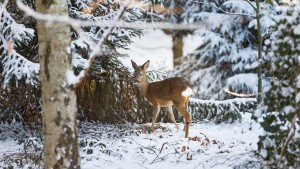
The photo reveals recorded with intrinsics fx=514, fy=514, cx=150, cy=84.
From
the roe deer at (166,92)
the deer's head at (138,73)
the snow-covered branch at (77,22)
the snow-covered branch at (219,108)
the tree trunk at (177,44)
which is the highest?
the tree trunk at (177,44)

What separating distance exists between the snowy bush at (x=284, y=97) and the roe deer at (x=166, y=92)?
305 cm

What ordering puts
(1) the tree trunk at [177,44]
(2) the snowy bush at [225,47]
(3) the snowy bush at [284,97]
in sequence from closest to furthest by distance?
(3) the snowy bush at [284,97] < (2) the snowy bush at [225,47] < (1) the tree trunk at [177,44]

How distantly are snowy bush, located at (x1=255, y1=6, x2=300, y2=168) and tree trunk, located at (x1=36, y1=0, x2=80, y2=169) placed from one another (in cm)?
179

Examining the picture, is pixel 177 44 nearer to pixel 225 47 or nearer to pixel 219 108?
pixel 225 47

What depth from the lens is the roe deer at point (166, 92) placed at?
323 inches

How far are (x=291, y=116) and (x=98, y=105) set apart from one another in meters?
4.77

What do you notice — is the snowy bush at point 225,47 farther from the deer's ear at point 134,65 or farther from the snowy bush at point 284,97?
the snowy bush at point 284,97

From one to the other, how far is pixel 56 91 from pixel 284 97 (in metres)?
2.10

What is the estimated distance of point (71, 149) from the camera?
4879mm

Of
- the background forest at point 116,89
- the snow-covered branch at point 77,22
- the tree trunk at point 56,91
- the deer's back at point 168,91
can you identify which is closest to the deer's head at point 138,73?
the deer's back at point 168,91

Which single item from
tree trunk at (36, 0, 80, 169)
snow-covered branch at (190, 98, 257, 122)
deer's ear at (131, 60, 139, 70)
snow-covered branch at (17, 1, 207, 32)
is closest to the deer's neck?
deer's ear at (131, 60, 139, 70)

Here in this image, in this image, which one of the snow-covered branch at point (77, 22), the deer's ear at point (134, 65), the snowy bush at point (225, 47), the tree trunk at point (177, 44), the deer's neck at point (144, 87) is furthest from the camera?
the tree trunk at point (177, 44)

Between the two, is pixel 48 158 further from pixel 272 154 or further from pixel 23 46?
pixel 23 46

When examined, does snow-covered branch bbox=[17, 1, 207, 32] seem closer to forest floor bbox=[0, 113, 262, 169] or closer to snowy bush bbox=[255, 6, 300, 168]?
snowy bush bbox=[255, 6, 300, 168]
